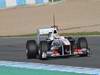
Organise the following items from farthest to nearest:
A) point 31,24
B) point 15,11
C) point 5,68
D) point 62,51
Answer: point 15,11 < point 31,24 < point 62,51 < point 5,68

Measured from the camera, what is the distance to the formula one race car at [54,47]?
13.8 meters

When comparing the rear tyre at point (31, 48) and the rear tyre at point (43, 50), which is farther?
the rear tyre at point (31, 48)

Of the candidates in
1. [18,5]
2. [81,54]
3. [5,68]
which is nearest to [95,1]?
[18,5]

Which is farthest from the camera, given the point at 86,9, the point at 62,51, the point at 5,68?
the point at 86,9

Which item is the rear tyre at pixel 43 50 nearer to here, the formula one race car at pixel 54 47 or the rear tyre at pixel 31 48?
the formula one race car at pixel 54 47

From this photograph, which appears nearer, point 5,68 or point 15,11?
point 5,68

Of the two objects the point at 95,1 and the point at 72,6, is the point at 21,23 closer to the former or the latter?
the point at 72,6

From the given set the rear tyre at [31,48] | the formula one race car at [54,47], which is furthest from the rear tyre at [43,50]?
the rear tyre at [31,48]

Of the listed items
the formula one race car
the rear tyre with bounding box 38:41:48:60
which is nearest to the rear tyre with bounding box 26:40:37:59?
the formula one race car

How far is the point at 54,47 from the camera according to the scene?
14047 mm

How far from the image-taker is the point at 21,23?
35281 millimetres

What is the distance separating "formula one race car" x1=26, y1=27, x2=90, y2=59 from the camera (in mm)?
13844

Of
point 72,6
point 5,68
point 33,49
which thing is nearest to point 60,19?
point 72,6

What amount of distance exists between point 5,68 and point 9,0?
35.0 metres
